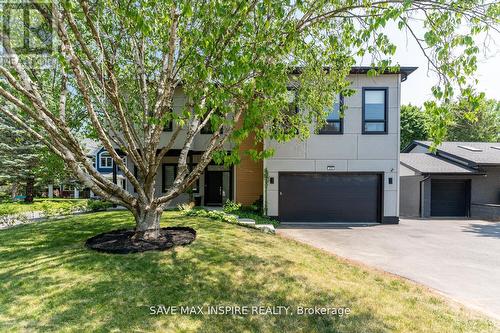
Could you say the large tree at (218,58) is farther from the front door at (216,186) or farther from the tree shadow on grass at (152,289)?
the front door at (216,186)

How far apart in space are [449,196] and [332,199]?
27.8 ft

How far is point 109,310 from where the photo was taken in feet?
12.2

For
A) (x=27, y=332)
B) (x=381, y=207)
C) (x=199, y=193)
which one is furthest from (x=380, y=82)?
(x=27, y=332)

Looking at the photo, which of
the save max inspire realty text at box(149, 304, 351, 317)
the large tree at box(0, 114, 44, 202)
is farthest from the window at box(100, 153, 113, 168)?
the save max inspire realty text at box(149, 304, 351, 317)

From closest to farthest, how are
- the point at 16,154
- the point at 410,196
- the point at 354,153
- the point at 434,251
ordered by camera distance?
the point at 434,251 → the point at 354,153 → the point at 410,196 → the point at 16,154

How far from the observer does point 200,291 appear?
4.39 m

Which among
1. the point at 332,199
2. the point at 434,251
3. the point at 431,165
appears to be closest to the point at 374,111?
the point at 332,199

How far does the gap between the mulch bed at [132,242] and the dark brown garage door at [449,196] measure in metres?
14.9

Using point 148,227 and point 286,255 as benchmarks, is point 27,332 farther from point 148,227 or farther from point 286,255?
point 286,255

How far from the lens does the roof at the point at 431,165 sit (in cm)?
1550

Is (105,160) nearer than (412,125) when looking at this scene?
Yes

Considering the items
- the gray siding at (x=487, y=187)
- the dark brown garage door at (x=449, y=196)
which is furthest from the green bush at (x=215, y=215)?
the gray siding at (x=487, y=187)

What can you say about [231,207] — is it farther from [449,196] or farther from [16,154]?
[16,154]

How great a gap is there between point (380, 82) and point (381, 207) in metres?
5.61
